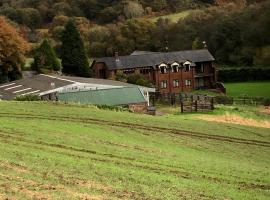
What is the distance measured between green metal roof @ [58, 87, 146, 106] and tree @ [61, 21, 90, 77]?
32.7 m

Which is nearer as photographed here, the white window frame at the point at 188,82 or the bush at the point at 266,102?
the bush at the point at 266,102

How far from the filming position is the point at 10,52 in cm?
7356

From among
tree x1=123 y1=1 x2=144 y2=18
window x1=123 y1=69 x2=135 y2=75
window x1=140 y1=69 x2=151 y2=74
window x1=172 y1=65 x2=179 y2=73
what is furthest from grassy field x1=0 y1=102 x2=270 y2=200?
tree x1=123 y1=1 x2=144 y2=18

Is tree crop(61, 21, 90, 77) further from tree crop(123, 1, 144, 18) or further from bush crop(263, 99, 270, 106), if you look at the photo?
tree crop(123, 1, 144, 18)

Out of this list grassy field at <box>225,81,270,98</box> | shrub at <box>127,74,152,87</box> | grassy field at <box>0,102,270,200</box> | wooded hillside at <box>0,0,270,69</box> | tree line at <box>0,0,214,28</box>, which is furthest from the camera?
tree line at <box>0,0,214,28</box>

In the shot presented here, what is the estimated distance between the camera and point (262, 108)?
6259 centimetres

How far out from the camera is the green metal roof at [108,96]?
182 ft

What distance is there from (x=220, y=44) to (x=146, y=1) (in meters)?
46.7

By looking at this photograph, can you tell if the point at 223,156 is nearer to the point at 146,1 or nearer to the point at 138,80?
the point at 138,80

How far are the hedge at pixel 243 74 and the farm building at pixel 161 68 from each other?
893cm

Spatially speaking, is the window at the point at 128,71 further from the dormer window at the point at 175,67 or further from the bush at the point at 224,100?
the bush at the point at 224,100

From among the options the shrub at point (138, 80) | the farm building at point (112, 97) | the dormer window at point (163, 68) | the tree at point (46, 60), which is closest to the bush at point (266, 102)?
the farm building at point (112, 97)

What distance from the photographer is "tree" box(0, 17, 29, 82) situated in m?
72.6

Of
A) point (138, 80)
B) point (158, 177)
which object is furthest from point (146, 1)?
point (158, 177)
